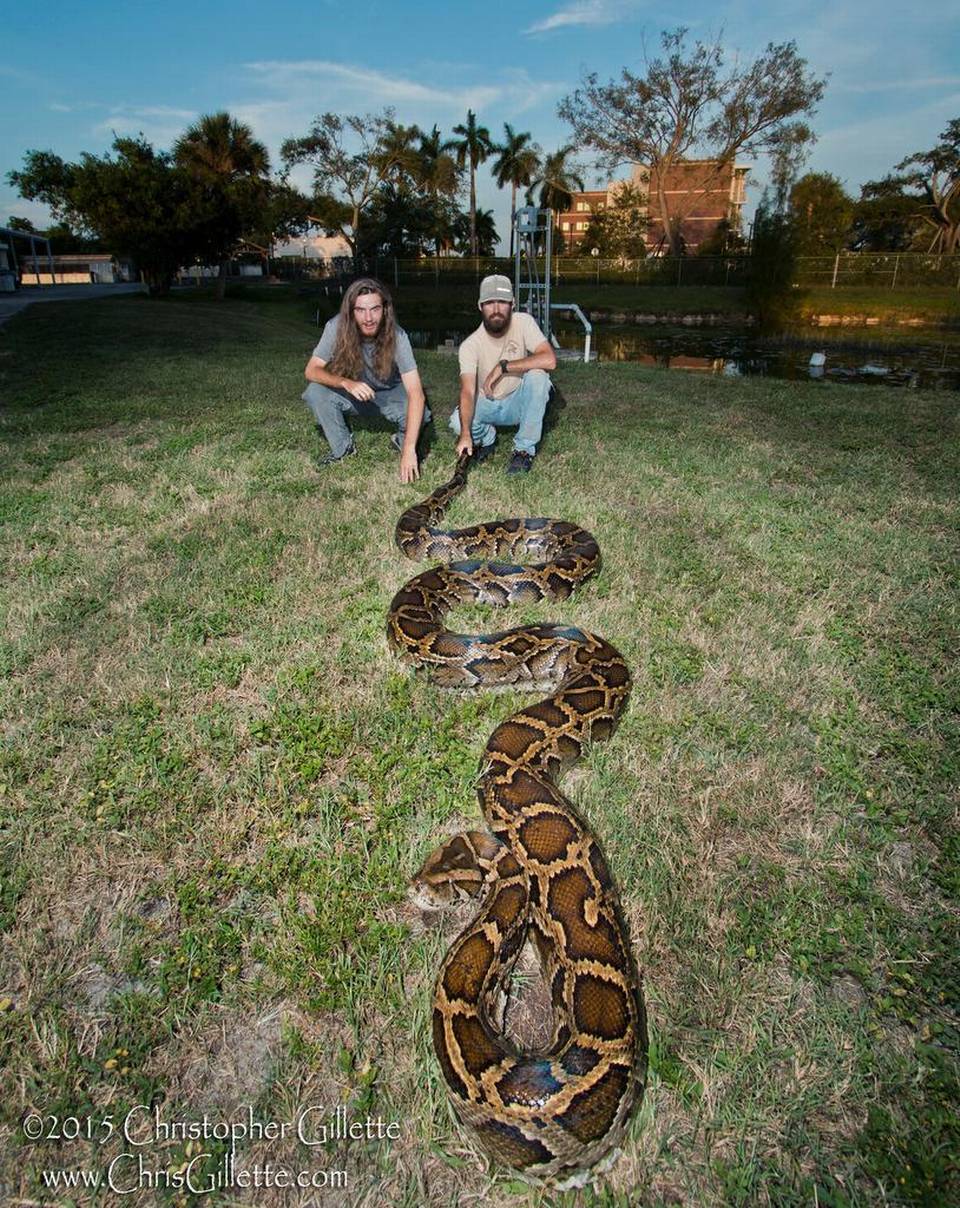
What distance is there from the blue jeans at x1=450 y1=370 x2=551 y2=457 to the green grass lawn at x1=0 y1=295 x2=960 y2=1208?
4.42ft

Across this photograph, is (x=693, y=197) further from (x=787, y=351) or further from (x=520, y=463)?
(x=520, y=463)

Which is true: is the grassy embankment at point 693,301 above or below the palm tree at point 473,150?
below

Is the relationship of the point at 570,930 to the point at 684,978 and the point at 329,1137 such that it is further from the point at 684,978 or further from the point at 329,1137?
the point at 329,1137

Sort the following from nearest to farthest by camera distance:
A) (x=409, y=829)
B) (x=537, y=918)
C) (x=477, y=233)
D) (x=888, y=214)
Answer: (x=537, y=918)
(x=409, y=829)
(x=888, y=214)
(x=477, y=233)

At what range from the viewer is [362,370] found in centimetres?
848

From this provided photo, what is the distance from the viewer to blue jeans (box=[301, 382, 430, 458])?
864 centimetres

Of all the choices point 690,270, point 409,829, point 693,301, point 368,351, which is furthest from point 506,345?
point 690,270

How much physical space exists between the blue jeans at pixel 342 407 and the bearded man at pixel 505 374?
0.92 m

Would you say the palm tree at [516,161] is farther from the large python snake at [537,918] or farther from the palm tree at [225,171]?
the large python snake at [537,918]

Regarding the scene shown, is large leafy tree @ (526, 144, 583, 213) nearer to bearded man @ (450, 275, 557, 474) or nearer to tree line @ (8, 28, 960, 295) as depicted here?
tree line @ (8, 28, 960, 295)

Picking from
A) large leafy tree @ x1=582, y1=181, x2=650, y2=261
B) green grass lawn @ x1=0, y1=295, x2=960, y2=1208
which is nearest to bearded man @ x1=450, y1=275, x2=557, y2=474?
green grass lawn @ x1=0, y1=295, x2=960, y2=1208

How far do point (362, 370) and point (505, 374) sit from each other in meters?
1.84

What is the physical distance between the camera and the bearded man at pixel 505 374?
836 centimetres

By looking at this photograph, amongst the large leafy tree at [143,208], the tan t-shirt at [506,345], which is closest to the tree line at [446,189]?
the large leafy tree at [143,208]
